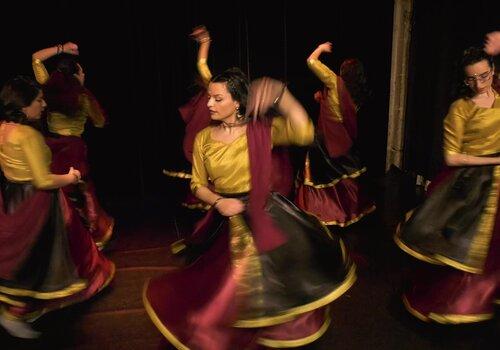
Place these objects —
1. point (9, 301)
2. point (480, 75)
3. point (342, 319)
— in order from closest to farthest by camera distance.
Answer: point (480, 75) < point (9, 301) < point (342, 319)

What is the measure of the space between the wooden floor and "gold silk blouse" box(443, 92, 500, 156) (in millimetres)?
1023

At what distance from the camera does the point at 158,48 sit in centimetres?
491

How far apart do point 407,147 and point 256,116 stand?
3.88m

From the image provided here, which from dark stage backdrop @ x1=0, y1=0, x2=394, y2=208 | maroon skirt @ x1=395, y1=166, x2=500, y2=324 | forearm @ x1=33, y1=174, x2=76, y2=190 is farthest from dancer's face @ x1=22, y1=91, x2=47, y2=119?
maroon skirt @ x1=395, y1=166, x2=500, y2=324

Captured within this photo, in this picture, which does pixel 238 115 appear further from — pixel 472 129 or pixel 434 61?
pixel 434 61

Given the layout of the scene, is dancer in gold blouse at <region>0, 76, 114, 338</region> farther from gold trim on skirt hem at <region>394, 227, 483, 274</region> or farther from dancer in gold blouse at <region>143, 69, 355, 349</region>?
gold trim on skirt hem at <region>394, 227, 483, 274</region>

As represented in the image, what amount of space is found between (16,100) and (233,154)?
1289 mm

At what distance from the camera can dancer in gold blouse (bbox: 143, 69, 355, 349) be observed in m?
2.11

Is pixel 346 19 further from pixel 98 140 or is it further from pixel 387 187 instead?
pixel 98 140

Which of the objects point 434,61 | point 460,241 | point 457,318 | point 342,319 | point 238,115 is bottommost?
point 342,319

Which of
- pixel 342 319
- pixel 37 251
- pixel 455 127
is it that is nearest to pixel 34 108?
pixel 37 251

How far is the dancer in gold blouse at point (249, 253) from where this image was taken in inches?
83.0

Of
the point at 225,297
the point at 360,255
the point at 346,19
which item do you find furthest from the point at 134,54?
the point at 225,297

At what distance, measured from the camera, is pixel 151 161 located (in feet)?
17.8
